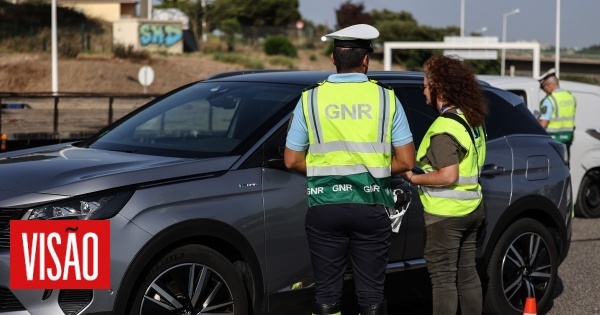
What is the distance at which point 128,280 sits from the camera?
5.02 metres

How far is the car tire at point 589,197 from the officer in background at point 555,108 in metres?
1.29

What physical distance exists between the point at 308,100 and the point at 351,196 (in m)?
0.50

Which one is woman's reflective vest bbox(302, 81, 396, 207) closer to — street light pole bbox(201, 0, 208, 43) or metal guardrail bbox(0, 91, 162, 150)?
metal guardrail bbox(0, 91, 162, 150)

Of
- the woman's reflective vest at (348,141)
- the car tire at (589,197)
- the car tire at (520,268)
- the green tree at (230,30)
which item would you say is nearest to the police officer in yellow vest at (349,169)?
the woman's reflective vest at (348,141)

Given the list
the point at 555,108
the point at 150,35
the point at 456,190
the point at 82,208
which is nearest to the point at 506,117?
the point at 456,190

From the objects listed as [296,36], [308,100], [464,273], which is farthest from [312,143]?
[296,36]

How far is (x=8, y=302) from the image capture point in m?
4.89

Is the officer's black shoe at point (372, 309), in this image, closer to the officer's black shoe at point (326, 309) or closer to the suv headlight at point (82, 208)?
the officer's black shoe at point (326, 309)

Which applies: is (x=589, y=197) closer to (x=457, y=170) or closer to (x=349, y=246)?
(x=457, y=170)

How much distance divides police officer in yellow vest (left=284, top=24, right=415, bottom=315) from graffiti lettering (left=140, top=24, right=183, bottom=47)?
6619 centimetres

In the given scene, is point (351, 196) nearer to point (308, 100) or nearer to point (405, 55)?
point (308, 100)

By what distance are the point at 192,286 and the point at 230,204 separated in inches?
18.9

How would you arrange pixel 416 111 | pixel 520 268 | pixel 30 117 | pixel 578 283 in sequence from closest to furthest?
pixel 416 111
pixel 520 268
pixel 578 283
pixel 30 117

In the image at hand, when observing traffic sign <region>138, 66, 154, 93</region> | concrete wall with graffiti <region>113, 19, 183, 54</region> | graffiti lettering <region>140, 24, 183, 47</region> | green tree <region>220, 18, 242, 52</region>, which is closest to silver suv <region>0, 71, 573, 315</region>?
traffic sign <region>138, 66, 154, 93</region>
